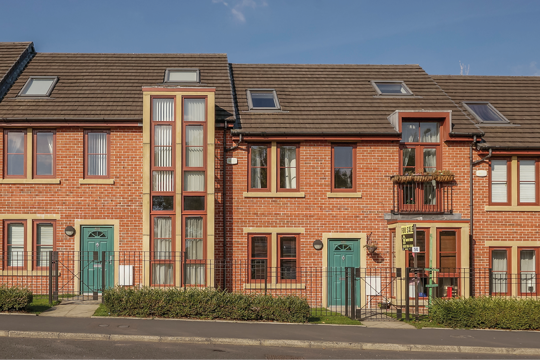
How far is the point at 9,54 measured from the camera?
19625mm

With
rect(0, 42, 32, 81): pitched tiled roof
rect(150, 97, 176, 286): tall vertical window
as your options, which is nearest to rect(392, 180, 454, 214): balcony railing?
rect(150, 97, 176, 286): tall vertical window

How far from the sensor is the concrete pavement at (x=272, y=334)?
10.8m

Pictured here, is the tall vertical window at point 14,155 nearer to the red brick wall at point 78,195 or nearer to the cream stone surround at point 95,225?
the red brick wall at point 78,195

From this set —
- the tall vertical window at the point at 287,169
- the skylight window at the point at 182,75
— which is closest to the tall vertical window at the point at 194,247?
the tall vertical window at the point at 287,169

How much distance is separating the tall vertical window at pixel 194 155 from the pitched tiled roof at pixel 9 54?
6.78 meters

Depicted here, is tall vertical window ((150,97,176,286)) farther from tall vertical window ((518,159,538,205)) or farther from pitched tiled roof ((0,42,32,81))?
tall vertical window ((518,159,538,205))

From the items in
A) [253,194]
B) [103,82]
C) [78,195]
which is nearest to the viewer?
[78,195]

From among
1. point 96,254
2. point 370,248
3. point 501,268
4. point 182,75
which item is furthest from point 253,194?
point 501,268

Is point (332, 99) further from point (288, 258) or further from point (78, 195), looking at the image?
point (78, 195)

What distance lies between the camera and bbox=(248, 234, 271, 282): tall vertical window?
16562mm

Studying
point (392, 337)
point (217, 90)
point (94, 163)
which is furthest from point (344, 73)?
point (392, 337)

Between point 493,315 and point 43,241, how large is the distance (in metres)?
12.7

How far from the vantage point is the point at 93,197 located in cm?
1644

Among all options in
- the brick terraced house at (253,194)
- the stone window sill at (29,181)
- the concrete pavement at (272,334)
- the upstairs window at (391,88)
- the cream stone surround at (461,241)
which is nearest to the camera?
the concrete pavement at (272,334)
